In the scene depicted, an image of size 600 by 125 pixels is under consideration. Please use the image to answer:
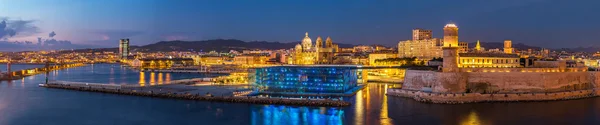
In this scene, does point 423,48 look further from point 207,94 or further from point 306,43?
point 207,94

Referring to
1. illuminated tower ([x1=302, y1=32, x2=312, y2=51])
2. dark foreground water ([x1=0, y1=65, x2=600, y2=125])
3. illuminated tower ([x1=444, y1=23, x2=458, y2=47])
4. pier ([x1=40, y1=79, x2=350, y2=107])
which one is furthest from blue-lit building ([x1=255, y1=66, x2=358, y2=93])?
illuminated tower ([x1=302, y1=32, x2=312, y2=51])

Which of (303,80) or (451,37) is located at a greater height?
(451,37)

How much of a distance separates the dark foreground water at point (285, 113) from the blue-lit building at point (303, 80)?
84.2 inches

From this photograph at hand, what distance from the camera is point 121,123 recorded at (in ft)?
55.7

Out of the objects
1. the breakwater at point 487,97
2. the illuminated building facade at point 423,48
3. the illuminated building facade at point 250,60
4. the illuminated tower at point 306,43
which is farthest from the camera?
the illuminated building facade at point 250,60

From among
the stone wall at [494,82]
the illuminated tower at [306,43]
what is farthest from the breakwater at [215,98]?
the illuminated tower at [306,43]

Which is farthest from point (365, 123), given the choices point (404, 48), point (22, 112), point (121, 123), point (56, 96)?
point (404, 48)

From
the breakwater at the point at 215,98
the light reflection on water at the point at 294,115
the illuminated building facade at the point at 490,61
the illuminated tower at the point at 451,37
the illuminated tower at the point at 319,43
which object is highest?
the illuminated tower at the point at 319,43

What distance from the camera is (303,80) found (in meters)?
24.9

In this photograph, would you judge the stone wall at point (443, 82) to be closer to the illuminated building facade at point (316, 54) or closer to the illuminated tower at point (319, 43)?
the illuminated building facade at point (316, 54)

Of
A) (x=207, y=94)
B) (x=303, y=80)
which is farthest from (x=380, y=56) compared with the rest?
(x=207, y=94)

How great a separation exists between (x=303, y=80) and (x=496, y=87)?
8.89 metres

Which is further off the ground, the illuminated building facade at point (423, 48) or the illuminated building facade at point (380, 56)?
the illuminated building facade at point (423, 48)

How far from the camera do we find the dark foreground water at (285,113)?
56.0 ft
